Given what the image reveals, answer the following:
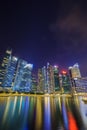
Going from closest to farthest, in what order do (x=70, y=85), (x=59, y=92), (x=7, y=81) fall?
(x=7, y=81)
(x=59, y=92)
(x=70, y=85)

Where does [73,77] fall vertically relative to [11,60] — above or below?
below

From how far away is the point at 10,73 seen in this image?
4087 inches

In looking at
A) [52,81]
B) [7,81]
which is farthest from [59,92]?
[7,81]

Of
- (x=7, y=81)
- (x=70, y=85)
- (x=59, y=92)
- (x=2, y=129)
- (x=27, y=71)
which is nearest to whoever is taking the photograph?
(x=2, y=129)

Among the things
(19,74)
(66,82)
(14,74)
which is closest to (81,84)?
(66,82)

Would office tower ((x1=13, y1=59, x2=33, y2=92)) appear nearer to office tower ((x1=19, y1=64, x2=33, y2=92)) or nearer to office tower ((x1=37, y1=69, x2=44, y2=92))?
office tower ((x1=19, y1=64, x2=33, y2=92))

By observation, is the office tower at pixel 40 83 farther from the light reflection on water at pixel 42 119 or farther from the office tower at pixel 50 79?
the light reflection on water at pixel 42 119

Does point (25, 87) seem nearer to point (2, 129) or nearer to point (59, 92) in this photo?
point (59, 92)

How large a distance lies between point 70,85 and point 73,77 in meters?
14.1

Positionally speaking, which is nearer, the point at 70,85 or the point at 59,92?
the point at 59,92

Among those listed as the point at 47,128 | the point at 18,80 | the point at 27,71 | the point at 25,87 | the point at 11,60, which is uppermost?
the point at 11,60

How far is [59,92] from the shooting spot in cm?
10700

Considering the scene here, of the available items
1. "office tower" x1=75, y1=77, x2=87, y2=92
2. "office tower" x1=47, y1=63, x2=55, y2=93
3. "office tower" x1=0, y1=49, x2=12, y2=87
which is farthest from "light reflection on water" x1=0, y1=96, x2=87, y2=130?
"office tower" x1=75, y1=77, x2=87, y2=92

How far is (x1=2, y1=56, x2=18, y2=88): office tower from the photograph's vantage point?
3829 inches
